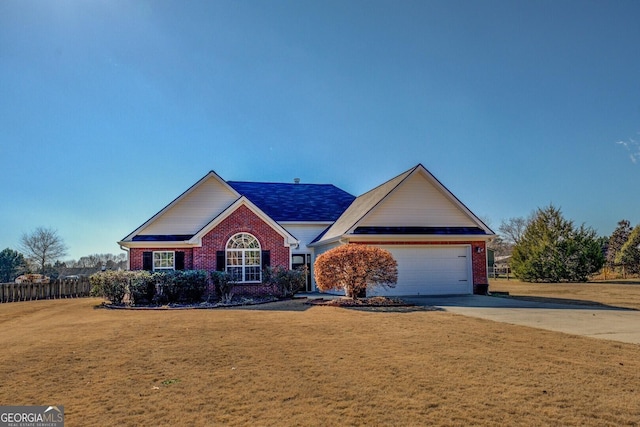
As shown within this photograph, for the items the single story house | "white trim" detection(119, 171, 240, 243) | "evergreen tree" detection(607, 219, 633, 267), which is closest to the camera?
the single story house

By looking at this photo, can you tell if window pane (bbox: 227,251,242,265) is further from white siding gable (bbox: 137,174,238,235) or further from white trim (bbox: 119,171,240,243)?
white trim (bbox: 119,171,240,243)

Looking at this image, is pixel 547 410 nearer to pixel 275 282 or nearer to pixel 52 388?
pixel 52 388

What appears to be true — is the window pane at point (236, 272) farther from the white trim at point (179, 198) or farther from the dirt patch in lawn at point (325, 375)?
the dirt patch in lawn at point (325, 375)

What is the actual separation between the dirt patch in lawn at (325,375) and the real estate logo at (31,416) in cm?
12

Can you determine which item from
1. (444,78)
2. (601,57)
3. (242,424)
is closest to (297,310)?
(242,424)

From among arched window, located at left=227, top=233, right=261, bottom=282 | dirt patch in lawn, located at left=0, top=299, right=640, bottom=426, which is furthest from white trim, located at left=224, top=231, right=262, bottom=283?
dirt patch in lawn, located at left=0, top=299, right=640, bottom=426

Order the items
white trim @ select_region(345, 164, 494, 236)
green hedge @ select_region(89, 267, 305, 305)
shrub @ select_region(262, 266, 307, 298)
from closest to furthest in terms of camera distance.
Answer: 1. green hedge @ select_region(89, 267, 305, 305)
2. shrub @ select_region(262, 266, 307, 298)
3. white trim @ select_region(345, 164, 494, 236)

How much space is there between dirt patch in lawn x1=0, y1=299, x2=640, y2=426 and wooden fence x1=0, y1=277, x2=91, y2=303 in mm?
14875

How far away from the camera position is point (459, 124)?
67.3 feet

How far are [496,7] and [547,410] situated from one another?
15105mm

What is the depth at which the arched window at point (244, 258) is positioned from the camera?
20484 millimetres

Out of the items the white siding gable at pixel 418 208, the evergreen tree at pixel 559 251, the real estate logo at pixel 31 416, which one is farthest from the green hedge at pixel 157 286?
the evergreen tree at pixel 559 251

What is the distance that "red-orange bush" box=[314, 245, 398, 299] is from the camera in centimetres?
1677

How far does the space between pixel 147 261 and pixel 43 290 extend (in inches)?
312
